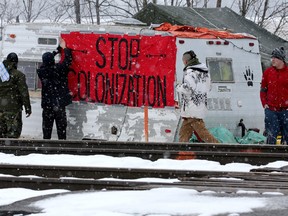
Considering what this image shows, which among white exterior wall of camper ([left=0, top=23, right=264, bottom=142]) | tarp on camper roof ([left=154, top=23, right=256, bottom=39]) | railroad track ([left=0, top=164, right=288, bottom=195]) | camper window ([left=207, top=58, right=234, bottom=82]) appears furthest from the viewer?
camper window ([left=207, top=58, right=234, bottom=82])

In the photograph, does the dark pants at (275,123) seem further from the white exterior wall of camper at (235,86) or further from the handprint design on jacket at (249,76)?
the handprint design on jacket at (249,76)

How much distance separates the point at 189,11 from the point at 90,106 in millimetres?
6649

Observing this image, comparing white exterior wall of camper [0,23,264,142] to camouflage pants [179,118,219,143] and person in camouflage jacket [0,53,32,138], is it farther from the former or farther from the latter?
camouflage pants [179,118,219,143]

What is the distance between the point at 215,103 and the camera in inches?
537

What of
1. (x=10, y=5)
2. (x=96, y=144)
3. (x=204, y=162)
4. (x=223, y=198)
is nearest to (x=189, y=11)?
(x=96, y=144)

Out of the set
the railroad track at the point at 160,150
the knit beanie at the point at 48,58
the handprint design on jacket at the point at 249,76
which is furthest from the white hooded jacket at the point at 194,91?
the knit beanie at the point at 48,58

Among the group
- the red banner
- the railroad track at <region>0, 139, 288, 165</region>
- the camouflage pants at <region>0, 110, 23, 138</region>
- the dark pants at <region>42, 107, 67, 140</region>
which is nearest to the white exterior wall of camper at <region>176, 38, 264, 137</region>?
the red banner

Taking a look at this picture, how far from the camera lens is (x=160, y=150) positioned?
9812 mm

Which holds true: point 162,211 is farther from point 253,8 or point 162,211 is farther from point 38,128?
point 253,8

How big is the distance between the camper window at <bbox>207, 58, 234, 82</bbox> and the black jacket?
2354mm

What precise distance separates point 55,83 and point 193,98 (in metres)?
2.54

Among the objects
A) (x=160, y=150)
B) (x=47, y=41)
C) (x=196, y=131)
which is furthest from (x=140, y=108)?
(x=160, y=150)

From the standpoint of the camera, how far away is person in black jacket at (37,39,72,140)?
43.2 feet

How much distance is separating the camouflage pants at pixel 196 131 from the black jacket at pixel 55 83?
7.78 ft
